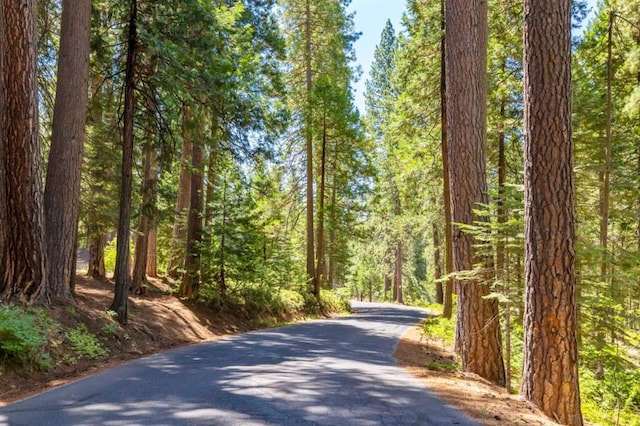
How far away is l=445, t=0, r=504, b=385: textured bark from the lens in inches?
279

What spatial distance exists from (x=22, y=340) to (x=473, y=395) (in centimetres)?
621

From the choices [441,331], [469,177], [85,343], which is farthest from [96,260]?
[469,177]

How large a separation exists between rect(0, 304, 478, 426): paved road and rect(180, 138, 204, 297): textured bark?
6319 mm

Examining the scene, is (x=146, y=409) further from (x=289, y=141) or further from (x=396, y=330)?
(x=289, y=141)

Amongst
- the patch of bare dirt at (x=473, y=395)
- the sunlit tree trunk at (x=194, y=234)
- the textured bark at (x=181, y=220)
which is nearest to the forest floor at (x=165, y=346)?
the patch of bare dirt at (x=473, y=395)

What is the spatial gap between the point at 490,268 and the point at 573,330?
1631mm

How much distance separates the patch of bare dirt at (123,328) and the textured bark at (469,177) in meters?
5.98

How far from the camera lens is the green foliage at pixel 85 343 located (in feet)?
25.0

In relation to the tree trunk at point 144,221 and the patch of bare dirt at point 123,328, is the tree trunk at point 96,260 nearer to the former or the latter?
the patch of bare dirt at point 123,328

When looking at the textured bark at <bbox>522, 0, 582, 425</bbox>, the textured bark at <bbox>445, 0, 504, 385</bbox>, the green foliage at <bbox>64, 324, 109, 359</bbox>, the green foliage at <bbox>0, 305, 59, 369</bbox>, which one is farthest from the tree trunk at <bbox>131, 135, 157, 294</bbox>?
the textured bark at <bbox>522, 0, 582, 425</bbox>

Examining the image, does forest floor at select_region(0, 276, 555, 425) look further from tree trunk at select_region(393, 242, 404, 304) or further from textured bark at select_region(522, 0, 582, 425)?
tree trunk at select_region(393, 242, 404, 304)

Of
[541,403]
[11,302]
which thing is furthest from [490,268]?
[11,302]

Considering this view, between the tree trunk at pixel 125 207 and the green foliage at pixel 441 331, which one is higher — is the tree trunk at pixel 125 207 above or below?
above

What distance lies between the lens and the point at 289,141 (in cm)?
2209
